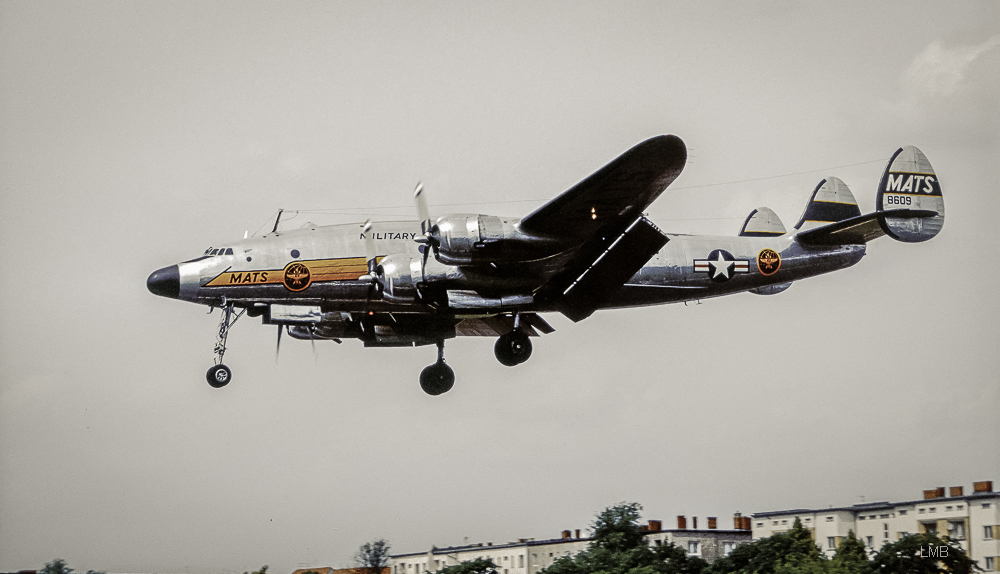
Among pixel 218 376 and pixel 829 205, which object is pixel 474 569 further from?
pixel 829 205

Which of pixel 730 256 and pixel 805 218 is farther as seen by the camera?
pixel 805 218

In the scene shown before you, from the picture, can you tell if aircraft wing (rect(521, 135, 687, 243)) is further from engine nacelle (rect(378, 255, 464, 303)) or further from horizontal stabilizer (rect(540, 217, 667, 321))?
engine nacelle (rect(378, 255, 464, 303))

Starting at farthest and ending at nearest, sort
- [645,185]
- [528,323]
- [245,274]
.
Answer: [528,323], [245,274], [645,185]

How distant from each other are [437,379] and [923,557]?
19124 millimetres

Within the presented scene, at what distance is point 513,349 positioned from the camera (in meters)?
23.0

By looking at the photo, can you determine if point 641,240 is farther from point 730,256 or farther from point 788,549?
point 788,549

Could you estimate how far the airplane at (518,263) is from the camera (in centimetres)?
1980

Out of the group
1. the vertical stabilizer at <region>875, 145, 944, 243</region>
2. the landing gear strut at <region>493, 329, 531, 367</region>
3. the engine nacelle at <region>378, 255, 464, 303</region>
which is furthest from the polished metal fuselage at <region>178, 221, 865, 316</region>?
the vertical stabilizer at <region>875, 145, 944, 243</region>

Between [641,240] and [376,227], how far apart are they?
239 inches

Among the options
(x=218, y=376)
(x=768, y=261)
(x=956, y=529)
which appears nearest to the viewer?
(x=218, y=376)

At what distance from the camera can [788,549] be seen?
39.2 meters

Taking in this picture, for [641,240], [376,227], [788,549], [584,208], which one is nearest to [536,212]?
[584,208]

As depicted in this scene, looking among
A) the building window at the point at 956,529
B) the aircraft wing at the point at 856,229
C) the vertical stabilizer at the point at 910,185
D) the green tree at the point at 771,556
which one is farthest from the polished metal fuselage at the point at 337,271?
the building window at the point at 956,529

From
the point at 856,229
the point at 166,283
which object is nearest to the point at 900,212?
the point at 856,229
